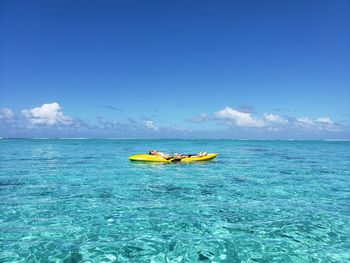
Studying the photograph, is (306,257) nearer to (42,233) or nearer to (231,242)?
(231,242)

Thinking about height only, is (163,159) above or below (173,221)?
above

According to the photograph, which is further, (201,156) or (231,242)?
(201,156)

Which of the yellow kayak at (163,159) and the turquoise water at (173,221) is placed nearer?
Result: the turquoise water at (173,221)

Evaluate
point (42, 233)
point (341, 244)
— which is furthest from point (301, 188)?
point (42, 233)

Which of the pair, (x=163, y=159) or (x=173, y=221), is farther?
(x=163, y=159)

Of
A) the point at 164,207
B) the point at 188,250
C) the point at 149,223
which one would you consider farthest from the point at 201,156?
the point at 188,250

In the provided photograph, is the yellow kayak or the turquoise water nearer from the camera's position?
the turquoise water

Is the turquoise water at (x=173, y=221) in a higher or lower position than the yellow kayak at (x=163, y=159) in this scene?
lower

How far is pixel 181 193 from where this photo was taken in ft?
47.2

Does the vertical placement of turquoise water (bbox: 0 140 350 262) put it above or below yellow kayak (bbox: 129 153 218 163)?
below

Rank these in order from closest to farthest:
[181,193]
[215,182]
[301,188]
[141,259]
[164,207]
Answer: [141,259] → [164,207] → [181,193] → [301,188] → [215,182]

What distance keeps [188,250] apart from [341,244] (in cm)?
435

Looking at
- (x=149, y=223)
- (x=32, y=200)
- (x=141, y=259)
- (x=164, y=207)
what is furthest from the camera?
(x=32, y=200)

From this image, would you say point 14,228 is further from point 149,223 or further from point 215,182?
point 215,182
